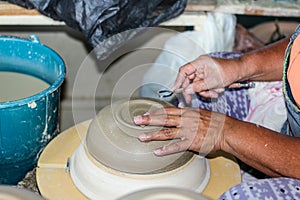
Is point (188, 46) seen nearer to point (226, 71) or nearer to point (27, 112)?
point (226, 71)

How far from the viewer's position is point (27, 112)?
181cm

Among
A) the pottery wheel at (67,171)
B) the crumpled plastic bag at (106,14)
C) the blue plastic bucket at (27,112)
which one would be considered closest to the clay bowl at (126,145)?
the pottery wheel at (67,171)

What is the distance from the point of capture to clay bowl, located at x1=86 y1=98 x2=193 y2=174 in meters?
1.52

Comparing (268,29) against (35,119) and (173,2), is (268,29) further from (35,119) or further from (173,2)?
(35,119)

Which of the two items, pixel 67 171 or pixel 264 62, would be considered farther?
pixel 264 62

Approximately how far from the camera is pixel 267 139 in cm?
149

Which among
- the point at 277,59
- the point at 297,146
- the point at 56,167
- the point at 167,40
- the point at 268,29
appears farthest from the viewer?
the point at 268,29

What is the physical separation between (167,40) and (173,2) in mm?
190

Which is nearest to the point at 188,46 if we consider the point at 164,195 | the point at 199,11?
the point at 199,11

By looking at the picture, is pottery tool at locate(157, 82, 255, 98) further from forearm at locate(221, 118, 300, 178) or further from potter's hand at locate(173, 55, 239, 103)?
forearm at locate(221, 118, 300, 178)

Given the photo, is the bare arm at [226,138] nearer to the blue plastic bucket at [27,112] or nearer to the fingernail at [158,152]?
the fingernail at [158,152]

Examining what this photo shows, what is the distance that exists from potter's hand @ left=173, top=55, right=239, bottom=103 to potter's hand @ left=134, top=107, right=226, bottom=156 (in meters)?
0.23

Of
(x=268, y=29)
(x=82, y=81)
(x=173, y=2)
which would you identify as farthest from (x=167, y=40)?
(x=268, y=29)

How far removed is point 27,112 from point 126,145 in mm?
450
